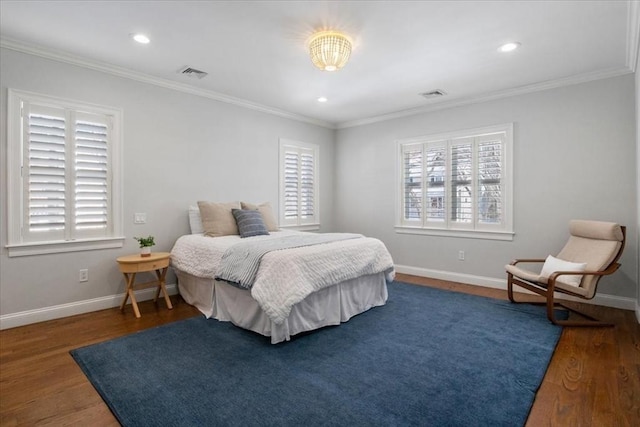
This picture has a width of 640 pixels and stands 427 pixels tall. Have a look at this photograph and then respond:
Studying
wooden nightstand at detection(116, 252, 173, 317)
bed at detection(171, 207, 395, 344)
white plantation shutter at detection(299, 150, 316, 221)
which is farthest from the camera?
white plantation shutter at detection(299, 150, 316, 221)

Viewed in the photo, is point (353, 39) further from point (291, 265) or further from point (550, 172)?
point (550, 172)

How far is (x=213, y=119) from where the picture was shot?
4.56m

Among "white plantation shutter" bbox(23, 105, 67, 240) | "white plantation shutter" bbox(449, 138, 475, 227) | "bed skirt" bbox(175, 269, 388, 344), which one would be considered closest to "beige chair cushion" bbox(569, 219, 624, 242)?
"white plantation shutter" bbox(449, 138, 475, 227)

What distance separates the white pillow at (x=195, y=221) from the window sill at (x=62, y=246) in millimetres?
754

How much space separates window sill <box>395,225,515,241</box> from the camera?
446 cm

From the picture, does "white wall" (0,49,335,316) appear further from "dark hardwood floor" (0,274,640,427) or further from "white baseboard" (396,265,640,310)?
"white baseboard" (396,265,640,310)

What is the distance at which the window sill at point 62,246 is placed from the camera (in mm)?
3135

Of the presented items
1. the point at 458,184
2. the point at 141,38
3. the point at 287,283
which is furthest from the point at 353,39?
the point at 458,184

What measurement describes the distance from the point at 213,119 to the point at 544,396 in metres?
4.48

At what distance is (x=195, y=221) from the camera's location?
164 inches

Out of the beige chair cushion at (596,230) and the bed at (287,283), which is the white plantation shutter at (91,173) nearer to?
the bed at (287,283)

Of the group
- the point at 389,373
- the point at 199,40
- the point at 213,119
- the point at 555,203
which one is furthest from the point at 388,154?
the point at 389,373

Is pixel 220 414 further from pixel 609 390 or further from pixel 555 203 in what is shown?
pixel 555 203

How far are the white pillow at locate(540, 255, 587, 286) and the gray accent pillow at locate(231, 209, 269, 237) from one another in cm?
314
